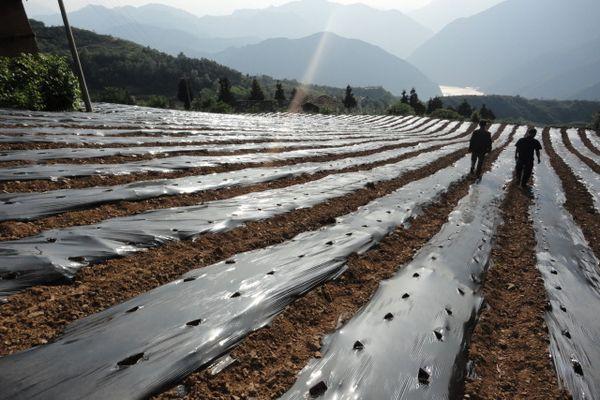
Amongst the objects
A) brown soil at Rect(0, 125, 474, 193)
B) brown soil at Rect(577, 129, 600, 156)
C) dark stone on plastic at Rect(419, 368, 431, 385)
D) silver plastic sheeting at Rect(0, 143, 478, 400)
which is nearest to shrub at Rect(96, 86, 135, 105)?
brown soil at Rect(0, 125, 474, 193)

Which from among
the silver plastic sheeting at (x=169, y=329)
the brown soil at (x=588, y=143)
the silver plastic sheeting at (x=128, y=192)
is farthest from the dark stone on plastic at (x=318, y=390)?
the brown soil at (x=588, y=143)

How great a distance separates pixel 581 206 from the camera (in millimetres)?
7508

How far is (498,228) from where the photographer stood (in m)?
5.50

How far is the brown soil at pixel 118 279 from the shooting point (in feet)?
6.55

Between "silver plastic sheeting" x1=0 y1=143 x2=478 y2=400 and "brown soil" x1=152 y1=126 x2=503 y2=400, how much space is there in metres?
0.08

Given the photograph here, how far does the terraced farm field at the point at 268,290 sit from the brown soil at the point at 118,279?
1 cm

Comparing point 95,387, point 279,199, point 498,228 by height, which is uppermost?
point 95,387

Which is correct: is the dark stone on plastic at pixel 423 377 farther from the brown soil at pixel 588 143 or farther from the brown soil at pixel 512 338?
the brown soil at pixel 588 143

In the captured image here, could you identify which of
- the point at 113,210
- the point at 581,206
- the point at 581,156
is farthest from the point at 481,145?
the point at 581,156

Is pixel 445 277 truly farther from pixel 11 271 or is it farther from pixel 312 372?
pixel 11 271

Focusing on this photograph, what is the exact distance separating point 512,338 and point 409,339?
3.71ft

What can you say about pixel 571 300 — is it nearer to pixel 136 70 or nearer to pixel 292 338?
pixel 292 338

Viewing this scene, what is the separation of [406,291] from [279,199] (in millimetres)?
2688

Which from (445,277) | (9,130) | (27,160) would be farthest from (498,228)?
(9,130)
